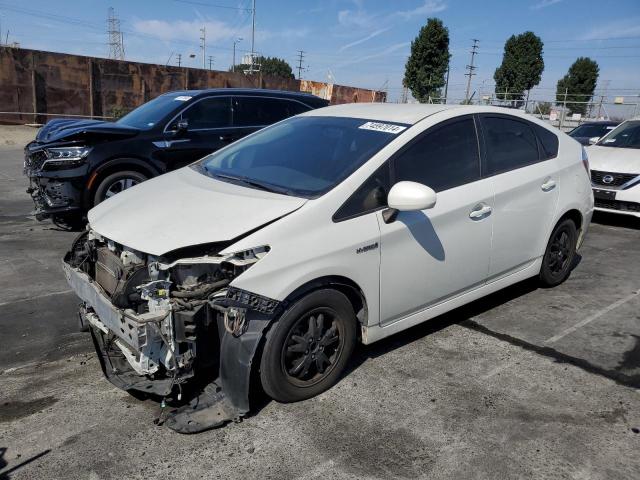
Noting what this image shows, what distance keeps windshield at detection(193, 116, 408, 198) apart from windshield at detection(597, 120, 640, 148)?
267 inches

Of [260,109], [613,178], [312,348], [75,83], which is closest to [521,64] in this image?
[75,83]

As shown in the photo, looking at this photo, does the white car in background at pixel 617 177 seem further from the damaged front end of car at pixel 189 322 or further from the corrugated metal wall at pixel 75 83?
the corrugated metal wall at pixel 75 83

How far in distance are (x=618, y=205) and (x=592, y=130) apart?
620cm

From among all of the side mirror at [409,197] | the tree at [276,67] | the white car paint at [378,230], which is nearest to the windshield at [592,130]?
the white car paint at [378,230]

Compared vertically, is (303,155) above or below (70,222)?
above

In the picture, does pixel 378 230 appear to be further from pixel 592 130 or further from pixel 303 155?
pixel 592 130

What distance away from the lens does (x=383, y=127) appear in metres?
3.71

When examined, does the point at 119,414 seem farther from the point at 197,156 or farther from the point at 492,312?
the point at 197,156

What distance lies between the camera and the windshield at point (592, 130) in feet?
42.7

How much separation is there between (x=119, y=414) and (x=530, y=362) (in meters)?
2.75

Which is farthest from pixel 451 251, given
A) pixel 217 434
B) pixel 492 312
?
pixel 217 434

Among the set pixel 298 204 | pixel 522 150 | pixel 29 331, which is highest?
pixel 522 150

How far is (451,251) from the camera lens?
146 inches

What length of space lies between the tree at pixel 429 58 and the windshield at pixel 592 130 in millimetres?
35196
